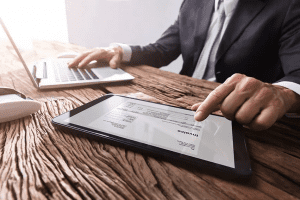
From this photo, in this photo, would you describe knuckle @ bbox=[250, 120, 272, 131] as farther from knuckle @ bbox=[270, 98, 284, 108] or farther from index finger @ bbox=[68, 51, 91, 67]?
index finger @ bbox=[68, 51, 91, 67]

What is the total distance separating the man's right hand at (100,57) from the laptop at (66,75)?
28mm

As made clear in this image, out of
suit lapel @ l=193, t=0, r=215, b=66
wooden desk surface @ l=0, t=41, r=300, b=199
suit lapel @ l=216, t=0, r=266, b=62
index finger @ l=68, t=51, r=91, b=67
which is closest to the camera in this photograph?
wooden desk surface @ l=0, t=41, r=300, b=199

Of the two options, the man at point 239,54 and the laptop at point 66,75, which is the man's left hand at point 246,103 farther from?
the laptop at point 66,75

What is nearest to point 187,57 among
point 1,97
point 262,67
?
point 262,67

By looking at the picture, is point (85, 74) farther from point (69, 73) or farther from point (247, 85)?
point (247, 85)

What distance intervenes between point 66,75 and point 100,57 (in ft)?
0.80

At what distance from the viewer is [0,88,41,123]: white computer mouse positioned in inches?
13.3

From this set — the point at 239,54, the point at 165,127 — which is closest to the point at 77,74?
the point at 165,127

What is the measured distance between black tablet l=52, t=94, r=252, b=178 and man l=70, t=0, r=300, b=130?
0.13ft

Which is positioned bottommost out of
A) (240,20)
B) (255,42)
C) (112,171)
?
(112,171)

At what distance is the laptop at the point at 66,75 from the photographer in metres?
0.56

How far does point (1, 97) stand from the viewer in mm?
375

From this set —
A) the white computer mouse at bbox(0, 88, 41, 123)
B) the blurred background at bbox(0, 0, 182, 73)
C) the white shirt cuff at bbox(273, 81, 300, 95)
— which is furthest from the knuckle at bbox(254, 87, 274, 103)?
the blurred background at bbox(0, 0, 182, 73)

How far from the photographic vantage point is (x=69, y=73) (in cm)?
67
